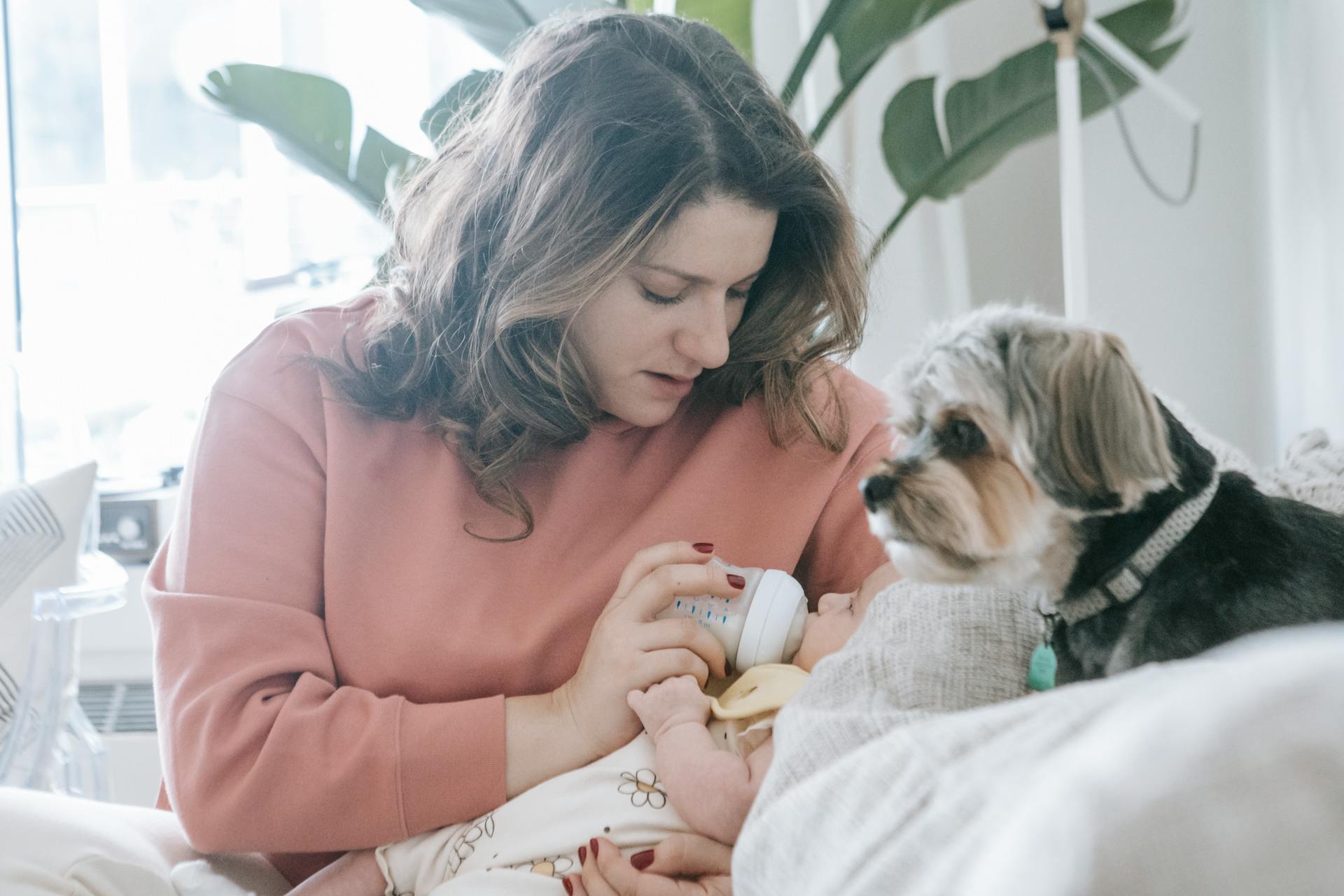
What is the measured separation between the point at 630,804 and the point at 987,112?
1.42 m

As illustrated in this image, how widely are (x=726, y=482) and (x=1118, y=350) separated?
53 centimetres

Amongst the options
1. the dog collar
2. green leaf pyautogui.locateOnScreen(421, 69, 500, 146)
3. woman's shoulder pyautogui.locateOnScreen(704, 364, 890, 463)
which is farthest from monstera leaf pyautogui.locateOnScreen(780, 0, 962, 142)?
the dog collar

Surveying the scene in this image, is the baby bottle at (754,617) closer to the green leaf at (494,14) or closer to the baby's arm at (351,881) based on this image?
the baby's arm at (351,881)

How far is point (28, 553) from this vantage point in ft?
4.22

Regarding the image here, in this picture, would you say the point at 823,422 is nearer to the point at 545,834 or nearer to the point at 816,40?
the point at 545,834

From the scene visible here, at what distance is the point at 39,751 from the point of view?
4.41 feet

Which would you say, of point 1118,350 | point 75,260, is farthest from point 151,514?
point 1118,350

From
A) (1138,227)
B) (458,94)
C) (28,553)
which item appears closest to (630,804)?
(28,553)

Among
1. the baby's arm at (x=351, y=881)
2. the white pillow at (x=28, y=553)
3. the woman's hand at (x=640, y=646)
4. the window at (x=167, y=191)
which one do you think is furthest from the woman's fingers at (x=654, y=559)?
the window at (x=167, y=191)

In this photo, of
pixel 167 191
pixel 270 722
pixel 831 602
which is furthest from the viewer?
pixel 167 191

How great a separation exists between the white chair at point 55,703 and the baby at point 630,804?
0.51 metres

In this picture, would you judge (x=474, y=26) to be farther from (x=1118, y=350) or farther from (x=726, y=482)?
(x=1118, y=350)

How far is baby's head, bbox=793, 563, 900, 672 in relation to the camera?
3.48 ft

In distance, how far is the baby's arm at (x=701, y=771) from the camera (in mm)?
870
